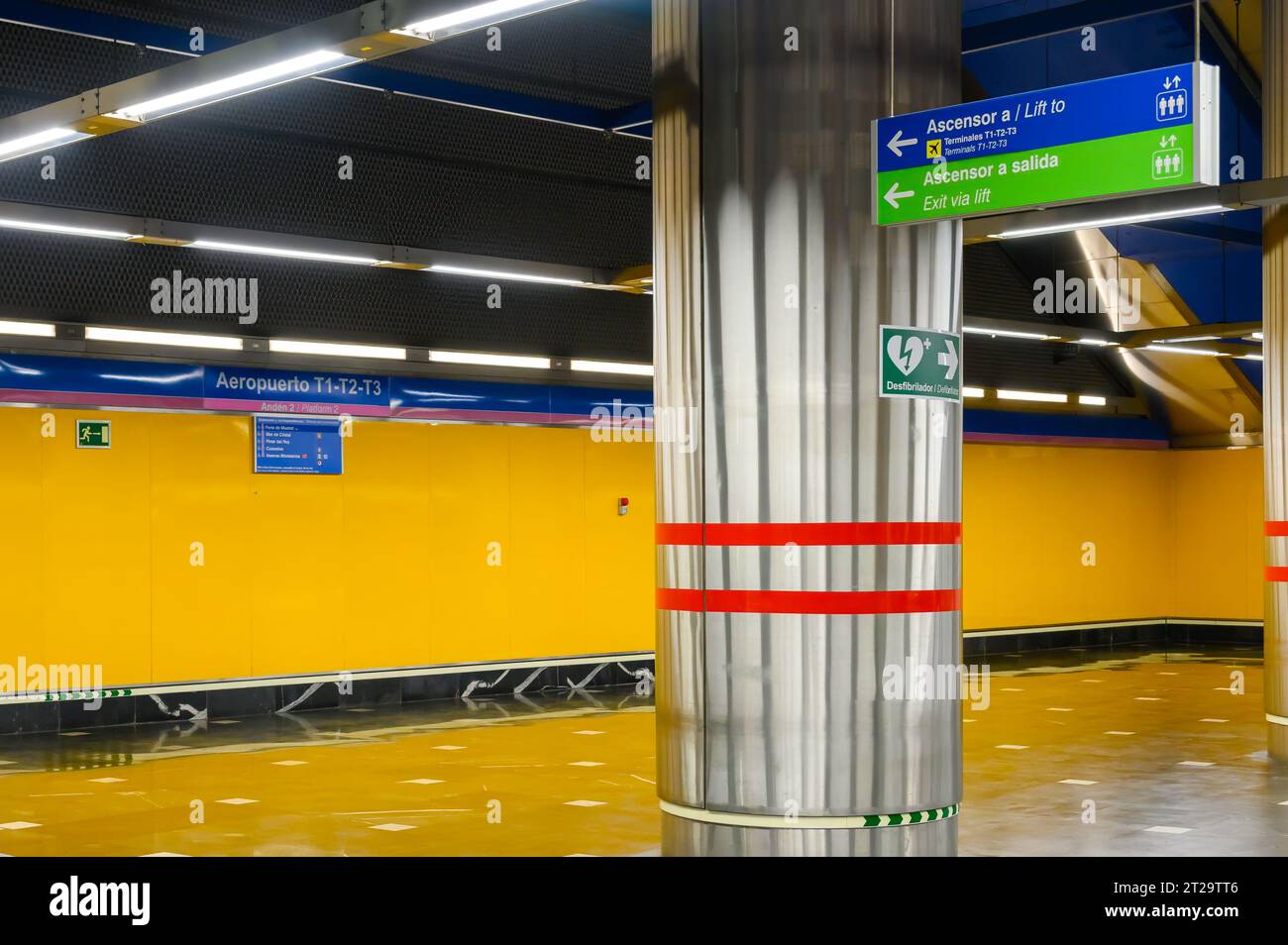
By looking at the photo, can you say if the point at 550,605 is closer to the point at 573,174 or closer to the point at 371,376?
the point at 371,376

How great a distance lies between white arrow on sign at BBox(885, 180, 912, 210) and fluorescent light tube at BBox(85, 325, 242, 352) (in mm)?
8269

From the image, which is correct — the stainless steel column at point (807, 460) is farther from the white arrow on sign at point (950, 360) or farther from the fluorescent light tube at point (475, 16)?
the fluorescent light tube at point (475, 16)

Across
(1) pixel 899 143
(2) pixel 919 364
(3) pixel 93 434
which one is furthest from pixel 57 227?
(2) pixel 919 364

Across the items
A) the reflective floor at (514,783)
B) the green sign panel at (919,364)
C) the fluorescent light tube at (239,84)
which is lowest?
the reflective floor at (514,783)

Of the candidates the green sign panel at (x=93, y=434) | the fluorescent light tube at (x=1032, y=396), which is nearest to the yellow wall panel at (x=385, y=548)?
the green sign panel at (x=93, y=434)

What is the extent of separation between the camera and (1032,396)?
20625mm

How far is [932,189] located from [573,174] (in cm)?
911

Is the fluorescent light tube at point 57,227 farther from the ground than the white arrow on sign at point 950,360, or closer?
farther from the ground

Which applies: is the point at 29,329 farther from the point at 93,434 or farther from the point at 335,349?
the point at 335,349

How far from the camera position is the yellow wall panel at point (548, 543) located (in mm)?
15844

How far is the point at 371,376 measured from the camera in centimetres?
1454

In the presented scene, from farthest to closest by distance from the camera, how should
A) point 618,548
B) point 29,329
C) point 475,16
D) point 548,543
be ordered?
1. point 618,548
2. point 548,543
3. point 29,329
4. point 475,16

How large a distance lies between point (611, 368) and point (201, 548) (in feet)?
15.2

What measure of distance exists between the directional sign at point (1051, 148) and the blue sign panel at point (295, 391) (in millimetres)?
8599
